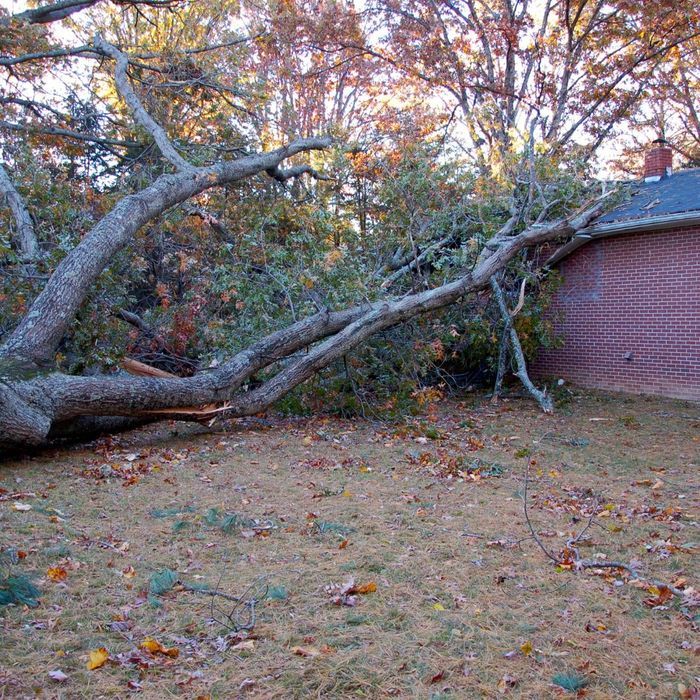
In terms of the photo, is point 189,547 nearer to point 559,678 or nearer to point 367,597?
point 367,597

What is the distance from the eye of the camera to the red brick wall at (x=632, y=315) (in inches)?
473

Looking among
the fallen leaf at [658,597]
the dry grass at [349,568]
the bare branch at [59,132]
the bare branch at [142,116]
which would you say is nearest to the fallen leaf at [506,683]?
the dry grass at [349,568]

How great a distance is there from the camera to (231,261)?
1075 cm

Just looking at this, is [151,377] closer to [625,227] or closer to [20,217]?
[20,217]

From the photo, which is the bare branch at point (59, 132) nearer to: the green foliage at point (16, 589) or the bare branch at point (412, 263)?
the bare branch at point (412, 263)

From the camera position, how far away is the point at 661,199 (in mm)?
12555

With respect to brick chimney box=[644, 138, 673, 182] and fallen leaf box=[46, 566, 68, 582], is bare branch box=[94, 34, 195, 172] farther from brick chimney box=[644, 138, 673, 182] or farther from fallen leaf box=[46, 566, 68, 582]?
brick chimney box=[644, 138, 673, 182]

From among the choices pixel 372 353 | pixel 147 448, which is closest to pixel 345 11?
pixel 372 353

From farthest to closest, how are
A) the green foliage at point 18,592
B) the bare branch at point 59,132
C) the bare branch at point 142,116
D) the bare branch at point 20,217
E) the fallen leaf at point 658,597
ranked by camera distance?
the bare branch at point 59,132
the bare branch at point 142,116
the bare branch at point 20,217
the fallen leaf at point 658,597
the green foliage at point 18,592

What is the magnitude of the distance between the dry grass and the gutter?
206 inches

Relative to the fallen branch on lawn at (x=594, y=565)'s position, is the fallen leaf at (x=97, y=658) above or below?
above

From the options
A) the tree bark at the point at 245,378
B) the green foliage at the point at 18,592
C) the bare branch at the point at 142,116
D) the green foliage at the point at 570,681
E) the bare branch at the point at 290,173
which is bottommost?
the green foliage at the point at 570,681

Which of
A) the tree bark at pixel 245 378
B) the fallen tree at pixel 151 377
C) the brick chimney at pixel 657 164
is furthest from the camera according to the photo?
the brick chimney at pixel 657 164

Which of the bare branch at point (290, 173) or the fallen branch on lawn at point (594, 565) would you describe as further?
the bare branch at point (290, 173)
